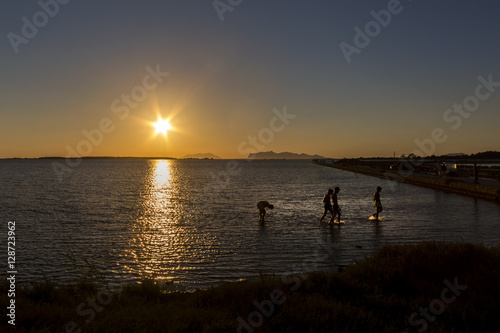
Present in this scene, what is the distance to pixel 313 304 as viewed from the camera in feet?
22.8

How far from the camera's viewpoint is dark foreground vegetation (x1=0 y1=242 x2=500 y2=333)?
6282 mm

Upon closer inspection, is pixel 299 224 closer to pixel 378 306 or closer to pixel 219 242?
pixel 219 242

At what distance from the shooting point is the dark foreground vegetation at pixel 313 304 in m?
6.28

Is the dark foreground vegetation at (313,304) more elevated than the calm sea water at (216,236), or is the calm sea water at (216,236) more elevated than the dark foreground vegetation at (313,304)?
the dark foreground vegetation at (313,304)

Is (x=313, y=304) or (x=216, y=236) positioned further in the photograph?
(x=216, y=236)

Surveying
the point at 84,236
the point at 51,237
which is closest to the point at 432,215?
the point at 84,236

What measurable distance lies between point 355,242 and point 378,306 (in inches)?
363

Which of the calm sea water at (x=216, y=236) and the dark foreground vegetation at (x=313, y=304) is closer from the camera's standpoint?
the dark foreground vegetation at (x=313, y=304)

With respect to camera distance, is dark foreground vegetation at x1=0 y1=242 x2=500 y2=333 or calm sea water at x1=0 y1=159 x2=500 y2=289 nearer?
dark foreground vegetation at x1=0 y1=242 x2=500 y2=333

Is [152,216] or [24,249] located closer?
[24,249]

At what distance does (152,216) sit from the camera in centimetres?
2709

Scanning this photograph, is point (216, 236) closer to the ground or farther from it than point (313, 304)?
closer to the ground

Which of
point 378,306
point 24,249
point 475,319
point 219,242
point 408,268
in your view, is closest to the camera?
point 475,319

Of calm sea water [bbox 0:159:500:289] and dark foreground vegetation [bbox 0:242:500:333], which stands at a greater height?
dark foreground vegetation [bbox 0:242:500:333]
